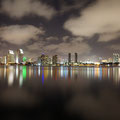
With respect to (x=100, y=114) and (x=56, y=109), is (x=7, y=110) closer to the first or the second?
(x=56, y=109)

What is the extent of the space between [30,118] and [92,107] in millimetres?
4312

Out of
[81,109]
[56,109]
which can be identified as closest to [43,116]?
[56,109]

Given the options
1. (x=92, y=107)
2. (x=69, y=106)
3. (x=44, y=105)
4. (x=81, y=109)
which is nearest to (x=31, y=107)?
(x=44, y=105)

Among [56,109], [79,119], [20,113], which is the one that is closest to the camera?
[79,119]

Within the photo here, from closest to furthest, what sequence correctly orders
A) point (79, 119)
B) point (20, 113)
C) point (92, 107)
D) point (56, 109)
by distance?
point (79, 119), point (20, 113), point (56, 109), point (92, 107)

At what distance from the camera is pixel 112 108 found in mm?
8367

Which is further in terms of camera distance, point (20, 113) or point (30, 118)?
point (20, 113)

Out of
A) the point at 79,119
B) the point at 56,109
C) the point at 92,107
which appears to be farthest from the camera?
the point at 92,107

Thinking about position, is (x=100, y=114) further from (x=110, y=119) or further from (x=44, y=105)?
(x=44, y=105)

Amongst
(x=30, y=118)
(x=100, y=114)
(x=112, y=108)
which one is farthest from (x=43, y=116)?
(x=112, y=108)

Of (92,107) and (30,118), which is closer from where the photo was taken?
(30,118)

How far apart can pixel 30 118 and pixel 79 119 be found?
106 inches

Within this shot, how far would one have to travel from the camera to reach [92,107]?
8.54m

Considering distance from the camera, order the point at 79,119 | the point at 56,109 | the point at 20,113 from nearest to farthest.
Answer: the point at 79,119, the point at 20,113, the point at 56,109
